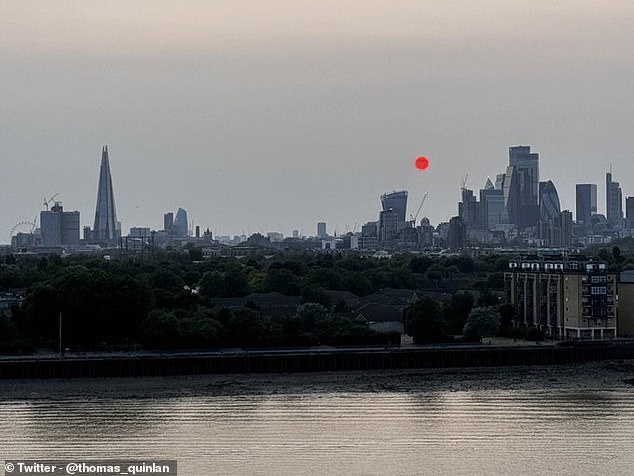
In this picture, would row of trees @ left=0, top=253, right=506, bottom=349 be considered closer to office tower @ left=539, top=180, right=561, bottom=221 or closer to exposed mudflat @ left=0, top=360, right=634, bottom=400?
exposed mudflat @ left=0, top=360, right=634, bottom=400

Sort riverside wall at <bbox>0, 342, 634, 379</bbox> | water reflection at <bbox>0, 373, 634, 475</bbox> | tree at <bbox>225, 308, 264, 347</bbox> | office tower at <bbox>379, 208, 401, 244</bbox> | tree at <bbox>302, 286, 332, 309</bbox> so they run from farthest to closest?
office tower at <bbox>379, 208, 401, 244</bbox>, tree at <bbox>302, 286, 332, 309</bbox>, tree at <bbox>225, 308, 264, 347</bbox>, riverside wall at <bbox>0, 342, 634, 379</bbox>, water reflection at <bbox>0, 373, 634, 475</bbox>

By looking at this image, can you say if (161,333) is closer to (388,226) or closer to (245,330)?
(245,330)

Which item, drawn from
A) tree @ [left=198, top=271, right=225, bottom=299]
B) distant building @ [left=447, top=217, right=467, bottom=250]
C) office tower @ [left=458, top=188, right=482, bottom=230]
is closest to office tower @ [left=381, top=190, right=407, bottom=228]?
office tower @ [left=458, top=188, right=482, bottom=230]

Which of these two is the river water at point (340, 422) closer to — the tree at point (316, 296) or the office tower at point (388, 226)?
the tree at point (316, 296)

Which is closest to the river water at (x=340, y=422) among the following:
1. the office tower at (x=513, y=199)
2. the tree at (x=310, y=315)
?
the tree at (x=310, y=315)

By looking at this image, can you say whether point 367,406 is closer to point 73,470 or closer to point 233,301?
point 73,470

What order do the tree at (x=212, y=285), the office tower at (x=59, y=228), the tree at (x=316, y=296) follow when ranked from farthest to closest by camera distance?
the office tower at (x=59, y=228), the tree at (x=212, y=285), the tree at (x=316, y=296)
